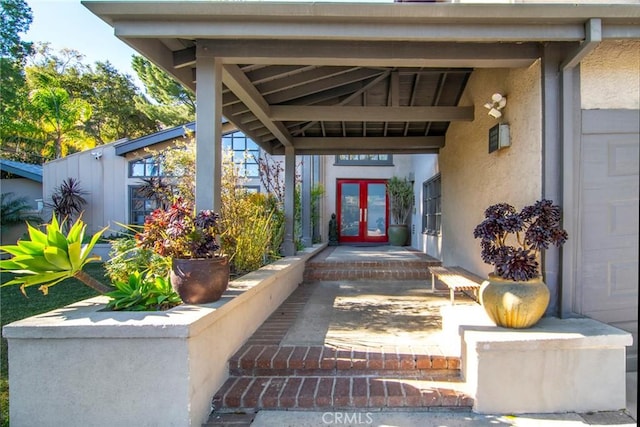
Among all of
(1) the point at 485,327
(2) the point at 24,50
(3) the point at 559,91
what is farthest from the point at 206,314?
(2) the point at 24,50

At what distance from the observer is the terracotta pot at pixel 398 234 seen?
39.0 ft

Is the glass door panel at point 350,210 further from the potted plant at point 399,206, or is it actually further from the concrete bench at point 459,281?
the concrete bench at point 459,281

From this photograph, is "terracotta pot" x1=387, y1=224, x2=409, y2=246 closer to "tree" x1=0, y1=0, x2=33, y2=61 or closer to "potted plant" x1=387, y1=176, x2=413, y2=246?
"potted plant" x1=387, y1=176, x2=413, y2=246

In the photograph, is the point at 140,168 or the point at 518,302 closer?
the point at 518,302

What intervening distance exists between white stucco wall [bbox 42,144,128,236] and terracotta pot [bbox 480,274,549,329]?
1315cm

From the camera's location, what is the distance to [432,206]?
912cm

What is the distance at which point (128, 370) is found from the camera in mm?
2617

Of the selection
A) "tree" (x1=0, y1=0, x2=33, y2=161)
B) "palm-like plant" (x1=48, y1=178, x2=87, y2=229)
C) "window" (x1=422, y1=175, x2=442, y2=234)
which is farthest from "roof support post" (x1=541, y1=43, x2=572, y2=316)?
"tree" (x1=0, y1=0, x2=33, y2=161)

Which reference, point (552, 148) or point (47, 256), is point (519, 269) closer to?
point (552, 148)

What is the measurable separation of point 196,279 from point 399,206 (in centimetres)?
964

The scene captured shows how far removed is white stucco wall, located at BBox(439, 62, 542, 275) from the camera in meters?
3.67

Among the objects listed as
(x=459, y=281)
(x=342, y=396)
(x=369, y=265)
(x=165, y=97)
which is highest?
(x=165, y=97)

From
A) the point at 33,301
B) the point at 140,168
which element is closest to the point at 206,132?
the point at 33,301

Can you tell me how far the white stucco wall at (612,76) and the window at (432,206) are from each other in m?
4.83
